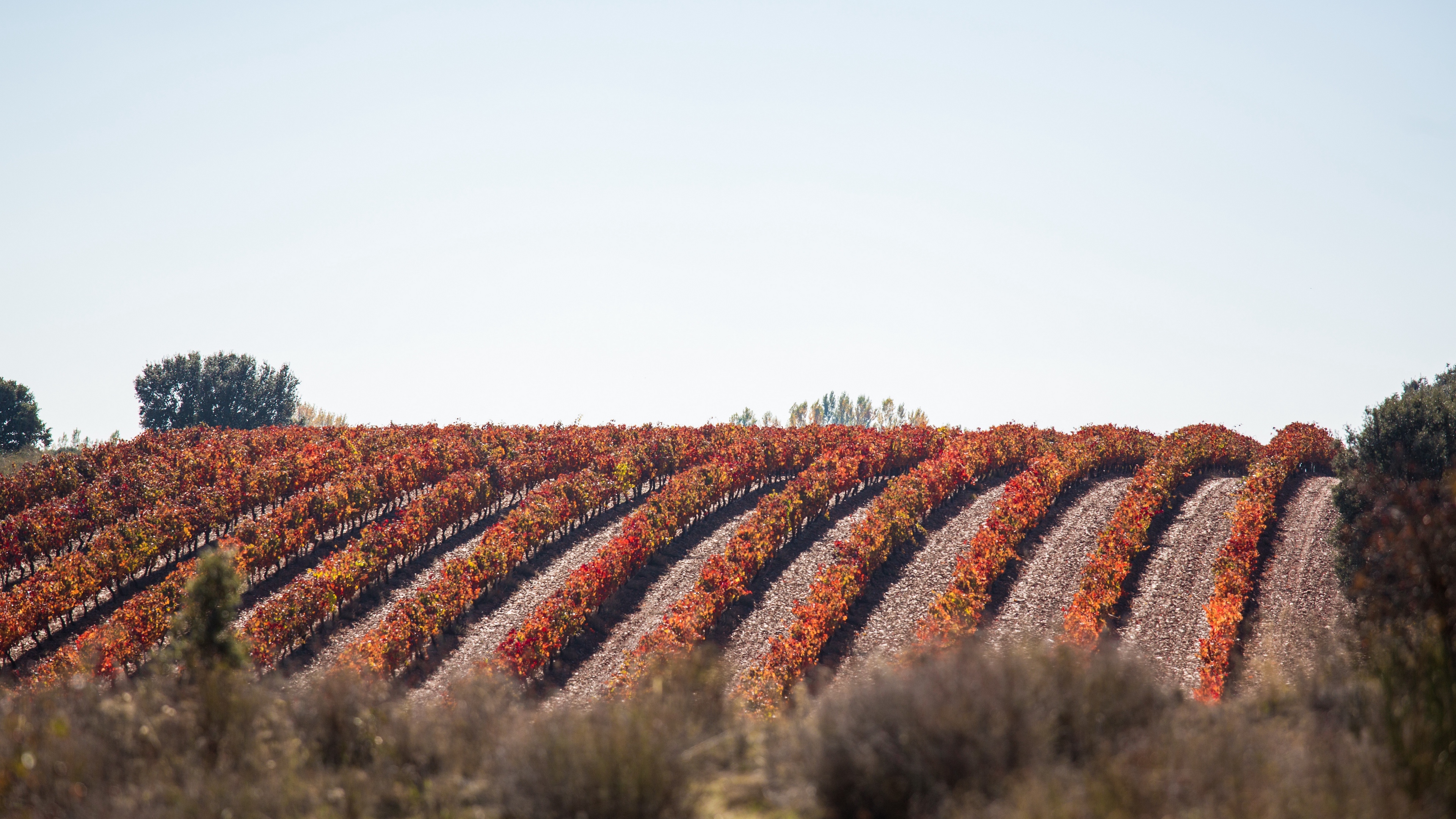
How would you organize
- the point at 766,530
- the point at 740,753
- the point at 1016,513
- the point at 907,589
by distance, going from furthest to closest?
the point at 1016,513 → the point at 766,530 → the point at 907,589 → the point at 740,753

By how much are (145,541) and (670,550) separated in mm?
13648

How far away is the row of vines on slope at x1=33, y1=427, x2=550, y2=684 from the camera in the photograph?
652 inches

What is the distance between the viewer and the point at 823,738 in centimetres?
593

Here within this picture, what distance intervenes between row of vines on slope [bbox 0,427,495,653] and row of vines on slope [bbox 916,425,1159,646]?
666 inches

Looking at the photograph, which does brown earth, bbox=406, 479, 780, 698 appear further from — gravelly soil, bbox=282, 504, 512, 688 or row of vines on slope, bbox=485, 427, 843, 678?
gravelly soil, bbox=282, 504, 512, 688

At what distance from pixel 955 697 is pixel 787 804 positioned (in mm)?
1472

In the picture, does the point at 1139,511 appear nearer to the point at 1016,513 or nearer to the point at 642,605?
the point at 1016,513

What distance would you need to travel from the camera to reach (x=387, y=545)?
20.7 metres

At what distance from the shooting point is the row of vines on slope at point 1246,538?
15102mm

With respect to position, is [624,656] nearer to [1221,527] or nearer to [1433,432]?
[1221,527]

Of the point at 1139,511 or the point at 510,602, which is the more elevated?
the point at 1139,511

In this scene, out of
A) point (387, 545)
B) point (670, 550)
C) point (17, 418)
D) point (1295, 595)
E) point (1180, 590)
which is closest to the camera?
point (1295, 595)

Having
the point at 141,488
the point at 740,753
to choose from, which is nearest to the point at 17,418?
the point at 141,488

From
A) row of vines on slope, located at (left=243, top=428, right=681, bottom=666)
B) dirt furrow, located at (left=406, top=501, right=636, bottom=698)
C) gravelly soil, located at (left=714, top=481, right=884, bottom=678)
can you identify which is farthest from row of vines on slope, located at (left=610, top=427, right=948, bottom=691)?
row of vines on slope, located at (left=243, top=428, right=681, bottom=666)
